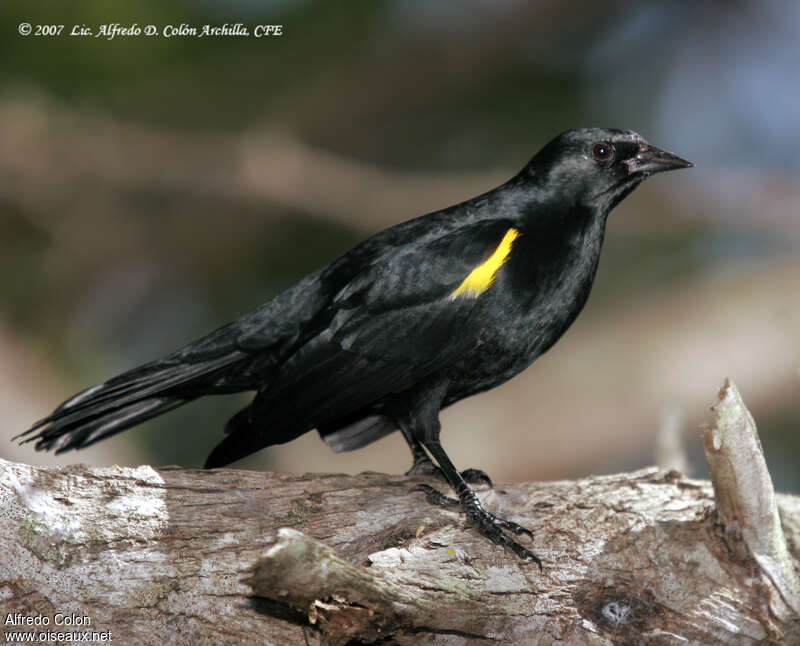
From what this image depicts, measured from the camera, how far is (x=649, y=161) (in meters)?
4.42

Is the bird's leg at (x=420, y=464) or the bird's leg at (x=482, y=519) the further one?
the bird's leg at (x=420, y=464)

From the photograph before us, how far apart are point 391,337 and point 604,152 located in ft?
4.68

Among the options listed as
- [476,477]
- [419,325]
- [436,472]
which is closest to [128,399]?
[419,325]

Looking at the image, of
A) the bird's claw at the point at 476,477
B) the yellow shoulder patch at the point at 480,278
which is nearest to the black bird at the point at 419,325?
the yellow shoulder patch at the point at 480,278

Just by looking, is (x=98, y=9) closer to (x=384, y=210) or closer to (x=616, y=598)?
(x=384, y=210)

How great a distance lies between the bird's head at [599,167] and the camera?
14.5 feet

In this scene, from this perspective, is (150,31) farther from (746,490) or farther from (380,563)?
(746,490)

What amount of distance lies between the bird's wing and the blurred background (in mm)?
3364

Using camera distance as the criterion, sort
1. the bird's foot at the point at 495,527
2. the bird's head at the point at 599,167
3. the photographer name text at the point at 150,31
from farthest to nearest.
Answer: the photographer name text at the point at 150,31
the bird's head at the point at 599,167
the bird's foot at the point at 495,527

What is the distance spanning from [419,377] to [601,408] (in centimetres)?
404

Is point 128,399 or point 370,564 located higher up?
point 128,399

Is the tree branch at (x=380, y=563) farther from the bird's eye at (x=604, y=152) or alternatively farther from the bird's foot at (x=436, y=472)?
the bird's eye at (x=604, y=152)

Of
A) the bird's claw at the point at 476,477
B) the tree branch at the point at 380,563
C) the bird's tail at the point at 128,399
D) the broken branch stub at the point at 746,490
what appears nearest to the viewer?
the tree branch at the point at 380,563

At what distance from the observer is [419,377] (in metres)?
4.08
